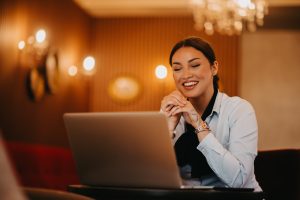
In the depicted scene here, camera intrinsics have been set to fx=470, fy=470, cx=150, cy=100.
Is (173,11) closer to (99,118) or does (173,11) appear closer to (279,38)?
(279,38)

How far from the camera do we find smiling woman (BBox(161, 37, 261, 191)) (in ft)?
5.39

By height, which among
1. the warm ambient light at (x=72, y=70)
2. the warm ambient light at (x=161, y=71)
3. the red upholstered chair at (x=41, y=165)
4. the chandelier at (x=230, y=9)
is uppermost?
the chandelier at (x=230, y=9)

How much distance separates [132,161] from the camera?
1.41 meters

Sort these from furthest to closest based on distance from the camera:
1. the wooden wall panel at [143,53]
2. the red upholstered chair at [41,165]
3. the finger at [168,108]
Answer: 1. the wooden wall panel at [143,53]
2. the red upholstered chair at [41,165]
3. the finger at [168,108]

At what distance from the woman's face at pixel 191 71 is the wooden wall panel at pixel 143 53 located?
5.30 metres

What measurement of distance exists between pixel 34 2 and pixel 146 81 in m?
2.52

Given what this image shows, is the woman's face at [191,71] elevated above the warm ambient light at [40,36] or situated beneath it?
situated beneath

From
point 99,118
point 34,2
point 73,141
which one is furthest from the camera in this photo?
point 34,2

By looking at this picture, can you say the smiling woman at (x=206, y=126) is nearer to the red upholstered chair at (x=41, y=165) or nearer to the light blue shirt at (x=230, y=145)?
the light blue shirt at (x=230, y=145)

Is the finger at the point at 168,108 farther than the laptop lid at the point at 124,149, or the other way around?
the finger at the point at 168,108

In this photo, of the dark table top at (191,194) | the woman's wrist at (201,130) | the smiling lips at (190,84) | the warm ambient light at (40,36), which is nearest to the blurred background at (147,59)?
the warm ambient light at (40,36)

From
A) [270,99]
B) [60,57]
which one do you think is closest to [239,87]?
[270,99]

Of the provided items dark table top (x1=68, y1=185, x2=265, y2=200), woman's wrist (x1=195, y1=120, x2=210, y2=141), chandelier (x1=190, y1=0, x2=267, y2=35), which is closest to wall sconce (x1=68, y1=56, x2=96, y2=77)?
chandelier (x1=190, y1=0, x2=267, y2=35)

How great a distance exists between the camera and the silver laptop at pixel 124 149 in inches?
53.1
